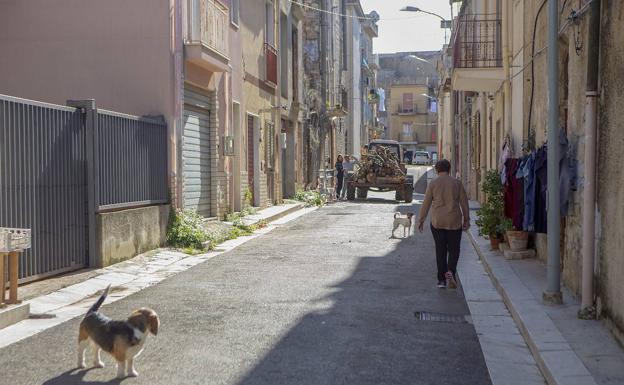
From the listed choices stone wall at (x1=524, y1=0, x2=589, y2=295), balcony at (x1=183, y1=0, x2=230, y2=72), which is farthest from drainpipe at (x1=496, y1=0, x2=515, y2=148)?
balcony at (x1=183, y1=0, x2=230, y2=72)

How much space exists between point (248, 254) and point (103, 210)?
108 inches

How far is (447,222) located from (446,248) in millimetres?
351

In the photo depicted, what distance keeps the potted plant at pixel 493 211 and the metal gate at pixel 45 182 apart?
20.1ft

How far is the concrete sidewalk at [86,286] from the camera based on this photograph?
23.6ft

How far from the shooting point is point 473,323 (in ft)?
24.2

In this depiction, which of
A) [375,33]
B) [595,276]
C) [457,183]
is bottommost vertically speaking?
[595,276]

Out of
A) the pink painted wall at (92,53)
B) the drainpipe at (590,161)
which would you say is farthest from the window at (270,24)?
the drainpipe at (590,161)

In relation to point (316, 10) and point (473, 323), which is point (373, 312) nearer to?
point (473, 323)

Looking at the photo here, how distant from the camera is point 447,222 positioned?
31.1 feet

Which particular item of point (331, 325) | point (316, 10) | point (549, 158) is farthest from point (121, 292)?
point (316, 10)

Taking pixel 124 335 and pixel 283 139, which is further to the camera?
pixel 283 139

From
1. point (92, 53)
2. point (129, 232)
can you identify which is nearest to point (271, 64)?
point (92, 53)

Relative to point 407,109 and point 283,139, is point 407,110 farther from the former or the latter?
point 283,139

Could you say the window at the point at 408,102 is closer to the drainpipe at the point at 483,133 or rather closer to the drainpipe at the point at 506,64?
the drainpipe at the point at 483,133
